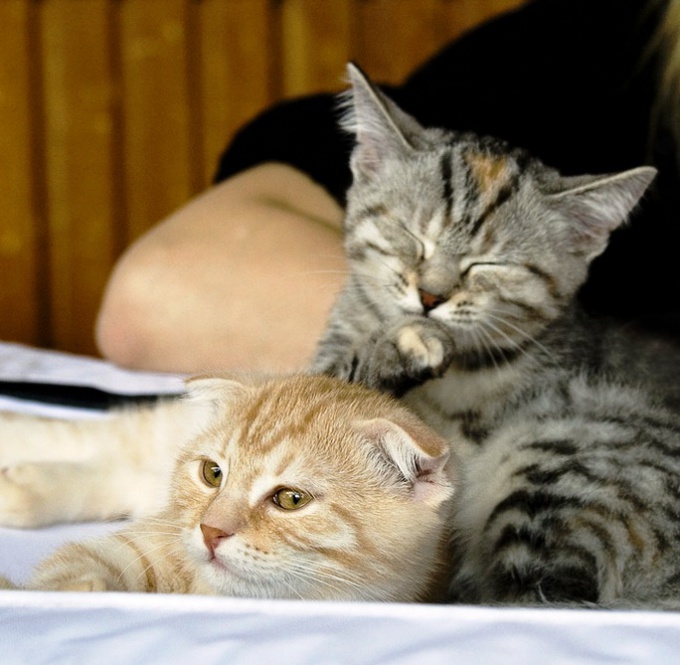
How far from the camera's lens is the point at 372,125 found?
3.72 feet

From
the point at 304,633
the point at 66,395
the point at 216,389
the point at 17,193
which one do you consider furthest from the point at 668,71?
the point at 17,193

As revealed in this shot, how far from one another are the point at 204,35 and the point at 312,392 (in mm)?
1903

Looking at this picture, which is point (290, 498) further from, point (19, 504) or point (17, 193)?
point (17, 193)

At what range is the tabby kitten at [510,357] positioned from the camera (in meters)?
0.72

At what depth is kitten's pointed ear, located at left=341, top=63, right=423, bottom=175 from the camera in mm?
1094

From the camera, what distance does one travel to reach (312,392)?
80cm

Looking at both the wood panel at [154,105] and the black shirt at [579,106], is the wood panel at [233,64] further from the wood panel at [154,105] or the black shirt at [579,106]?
the black shirt at [579,106]

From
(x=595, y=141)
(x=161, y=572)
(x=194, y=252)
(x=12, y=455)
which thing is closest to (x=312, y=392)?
(x=161, y=572)

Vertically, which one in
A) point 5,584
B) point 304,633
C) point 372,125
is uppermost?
point 372,125

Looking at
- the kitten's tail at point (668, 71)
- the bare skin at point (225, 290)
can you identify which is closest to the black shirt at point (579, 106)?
the kitten's tail at point (668, 71)

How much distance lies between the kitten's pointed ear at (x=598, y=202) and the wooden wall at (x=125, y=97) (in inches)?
61.4

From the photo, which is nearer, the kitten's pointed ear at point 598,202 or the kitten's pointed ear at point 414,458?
the kitten's pointed ear at point 414,458

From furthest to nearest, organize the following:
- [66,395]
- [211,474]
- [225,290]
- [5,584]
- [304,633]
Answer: [225,290], [66,395], [211,474], [5,584], [304,633]

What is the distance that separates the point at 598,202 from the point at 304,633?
2.46 ft
